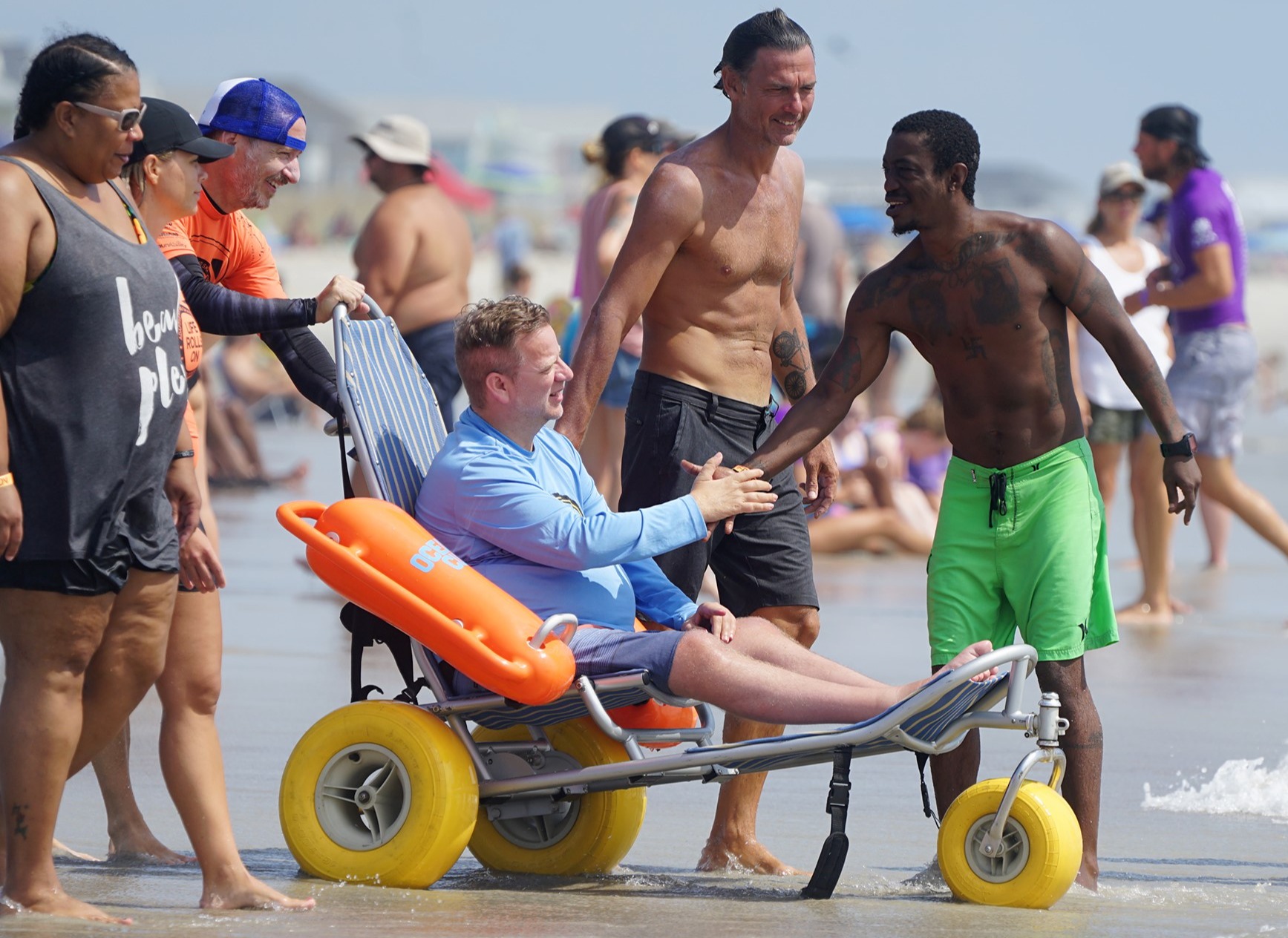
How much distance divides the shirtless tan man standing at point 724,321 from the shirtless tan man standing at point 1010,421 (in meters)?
0.47

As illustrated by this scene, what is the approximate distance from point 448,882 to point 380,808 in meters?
0.27

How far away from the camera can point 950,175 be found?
4.78 meters

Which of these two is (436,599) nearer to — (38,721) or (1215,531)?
(38,721)

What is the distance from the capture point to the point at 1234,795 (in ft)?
18.9

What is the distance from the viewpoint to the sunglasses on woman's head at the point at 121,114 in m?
3.83

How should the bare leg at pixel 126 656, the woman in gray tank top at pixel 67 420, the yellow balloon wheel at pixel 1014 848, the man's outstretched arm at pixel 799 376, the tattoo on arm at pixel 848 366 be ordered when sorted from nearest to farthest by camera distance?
the woman in gray tank top at pixel 67 420 < the bare leg at pixel 126 656 < the yellow balloon wheel at pixel 1014 848 < the tattoo on arm at pixel 848 366 < the man's outstretched arm at pixel 799 376

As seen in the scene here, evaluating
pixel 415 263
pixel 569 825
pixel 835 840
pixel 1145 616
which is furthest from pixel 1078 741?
pixel 1145 616

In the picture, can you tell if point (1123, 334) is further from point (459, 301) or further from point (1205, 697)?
point (459, 301)

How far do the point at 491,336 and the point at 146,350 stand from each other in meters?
0.98

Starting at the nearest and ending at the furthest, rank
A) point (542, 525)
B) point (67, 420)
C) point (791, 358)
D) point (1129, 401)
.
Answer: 1. point (67, 420)
2. point (542, 525)
3. point (791, 358)
4. point (1129, 401)

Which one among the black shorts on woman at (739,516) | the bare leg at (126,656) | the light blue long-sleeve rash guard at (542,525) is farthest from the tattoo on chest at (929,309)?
the bare leg at (126,656)

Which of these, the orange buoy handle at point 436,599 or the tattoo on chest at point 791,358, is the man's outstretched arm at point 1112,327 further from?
the orange buoy handle at point 436,599

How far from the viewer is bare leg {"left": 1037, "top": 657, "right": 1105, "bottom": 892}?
4684 mm

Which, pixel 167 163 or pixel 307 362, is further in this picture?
pixel 307 362
